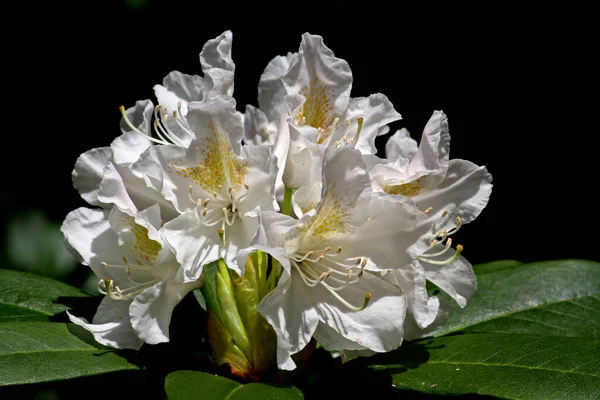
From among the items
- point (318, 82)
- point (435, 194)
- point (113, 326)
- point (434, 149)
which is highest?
point (318, 82)

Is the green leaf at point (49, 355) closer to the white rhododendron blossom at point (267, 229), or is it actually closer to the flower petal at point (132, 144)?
the white rhododendron blossom at point (267, 229)

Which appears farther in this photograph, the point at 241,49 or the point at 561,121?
the point at 561,121

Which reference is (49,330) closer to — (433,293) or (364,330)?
(364,330)

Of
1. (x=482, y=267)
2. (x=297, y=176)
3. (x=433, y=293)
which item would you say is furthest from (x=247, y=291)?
(x=482, y=267)

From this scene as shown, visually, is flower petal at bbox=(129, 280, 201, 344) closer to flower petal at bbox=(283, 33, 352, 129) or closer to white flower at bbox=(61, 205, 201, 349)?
white flower at bbox=(61, 205, 201, 349)

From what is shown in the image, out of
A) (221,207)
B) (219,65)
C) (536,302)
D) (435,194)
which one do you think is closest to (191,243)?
(221,207)

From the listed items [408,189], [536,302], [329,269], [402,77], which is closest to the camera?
[329,269]

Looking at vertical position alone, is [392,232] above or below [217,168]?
below

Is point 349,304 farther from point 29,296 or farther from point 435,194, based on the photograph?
point 29,296
